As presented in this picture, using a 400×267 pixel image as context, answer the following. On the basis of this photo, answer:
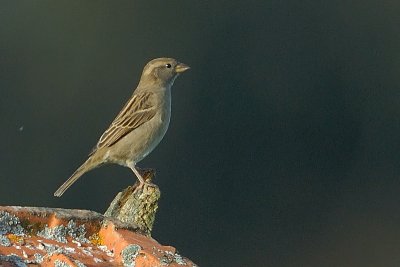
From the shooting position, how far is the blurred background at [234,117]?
54.3ft

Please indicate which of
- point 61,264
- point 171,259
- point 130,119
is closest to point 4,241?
A: point 61,264

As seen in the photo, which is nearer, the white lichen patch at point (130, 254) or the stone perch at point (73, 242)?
the stone perch at point (73, 242)

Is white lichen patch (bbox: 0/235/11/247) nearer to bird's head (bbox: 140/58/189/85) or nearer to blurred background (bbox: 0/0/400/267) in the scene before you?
bird's head (bbox: 140/58/189/85)

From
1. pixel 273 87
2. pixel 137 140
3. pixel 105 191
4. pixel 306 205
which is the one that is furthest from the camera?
pixel 273 87

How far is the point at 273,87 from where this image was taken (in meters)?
19.8

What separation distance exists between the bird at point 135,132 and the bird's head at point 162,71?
19 mm

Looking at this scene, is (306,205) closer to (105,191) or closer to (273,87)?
(273,87)

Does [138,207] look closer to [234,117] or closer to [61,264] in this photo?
[61,264]

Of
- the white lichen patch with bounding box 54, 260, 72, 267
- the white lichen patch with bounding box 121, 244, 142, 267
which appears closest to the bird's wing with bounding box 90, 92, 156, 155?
the white lichen patch with bounding box 121, 244, 142, 267

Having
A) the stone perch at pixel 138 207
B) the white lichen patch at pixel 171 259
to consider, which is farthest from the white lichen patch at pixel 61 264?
the stone perch at pixel 138 207

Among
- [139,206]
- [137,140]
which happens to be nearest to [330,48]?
[137,140]

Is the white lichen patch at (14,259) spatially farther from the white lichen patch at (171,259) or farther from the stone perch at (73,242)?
the white lichen patch at (171,259)

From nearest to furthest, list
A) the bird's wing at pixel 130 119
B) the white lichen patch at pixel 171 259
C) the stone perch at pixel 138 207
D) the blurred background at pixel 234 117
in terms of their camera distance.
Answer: the white lichen patch at pixel 171 259
the stone perch at pixel 138 207
the bird's wing at pixel 130 119
the blurred background at pixel 234 117

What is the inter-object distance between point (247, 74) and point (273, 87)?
398 millimetres
